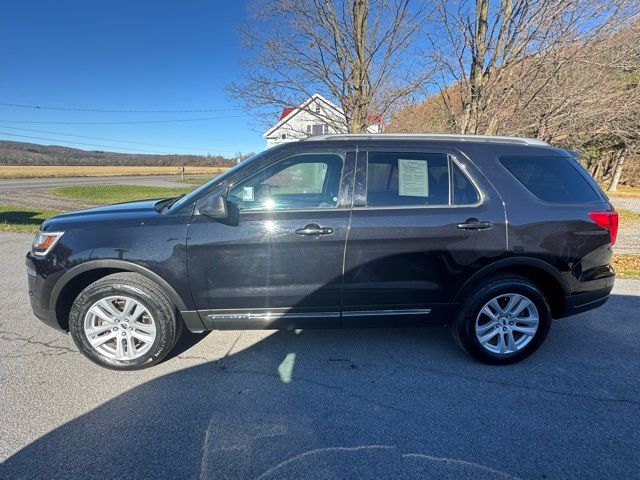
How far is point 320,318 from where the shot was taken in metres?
2.82

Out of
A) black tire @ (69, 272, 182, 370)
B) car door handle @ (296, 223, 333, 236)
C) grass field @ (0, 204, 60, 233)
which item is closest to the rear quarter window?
car door handle @ (296, 223, 333, 236)

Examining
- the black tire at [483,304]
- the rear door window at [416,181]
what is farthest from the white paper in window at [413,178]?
the black tire at [483,304]

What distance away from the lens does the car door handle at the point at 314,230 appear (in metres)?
2.63

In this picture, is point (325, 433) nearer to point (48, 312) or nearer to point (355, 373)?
point (355, 373)

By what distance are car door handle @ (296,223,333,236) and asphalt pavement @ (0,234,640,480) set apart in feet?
3.74

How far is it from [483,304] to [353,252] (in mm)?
1211

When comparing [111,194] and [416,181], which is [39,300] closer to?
[416,181]

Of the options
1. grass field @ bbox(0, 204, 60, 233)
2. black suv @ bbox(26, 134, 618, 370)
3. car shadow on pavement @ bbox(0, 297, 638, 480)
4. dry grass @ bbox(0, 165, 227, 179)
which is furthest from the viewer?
dry grass @ bbox(0, 165, 227, 179)

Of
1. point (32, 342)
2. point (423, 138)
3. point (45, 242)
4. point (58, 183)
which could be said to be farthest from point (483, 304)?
point (58, 183)

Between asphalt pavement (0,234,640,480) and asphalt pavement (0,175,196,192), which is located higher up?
asphalt pavement (0,175,196,192)

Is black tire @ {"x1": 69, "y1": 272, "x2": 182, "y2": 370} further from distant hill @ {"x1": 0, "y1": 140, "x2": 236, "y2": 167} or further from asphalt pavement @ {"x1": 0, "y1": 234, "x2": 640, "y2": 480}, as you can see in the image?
distant hill @ {"x1": 0, "y1": 140, "x2": 236, "y2": 167}

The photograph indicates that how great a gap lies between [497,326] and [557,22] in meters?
6.81

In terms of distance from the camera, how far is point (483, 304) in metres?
2.86

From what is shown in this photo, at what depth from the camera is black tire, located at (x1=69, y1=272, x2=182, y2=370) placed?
269 centimetres
